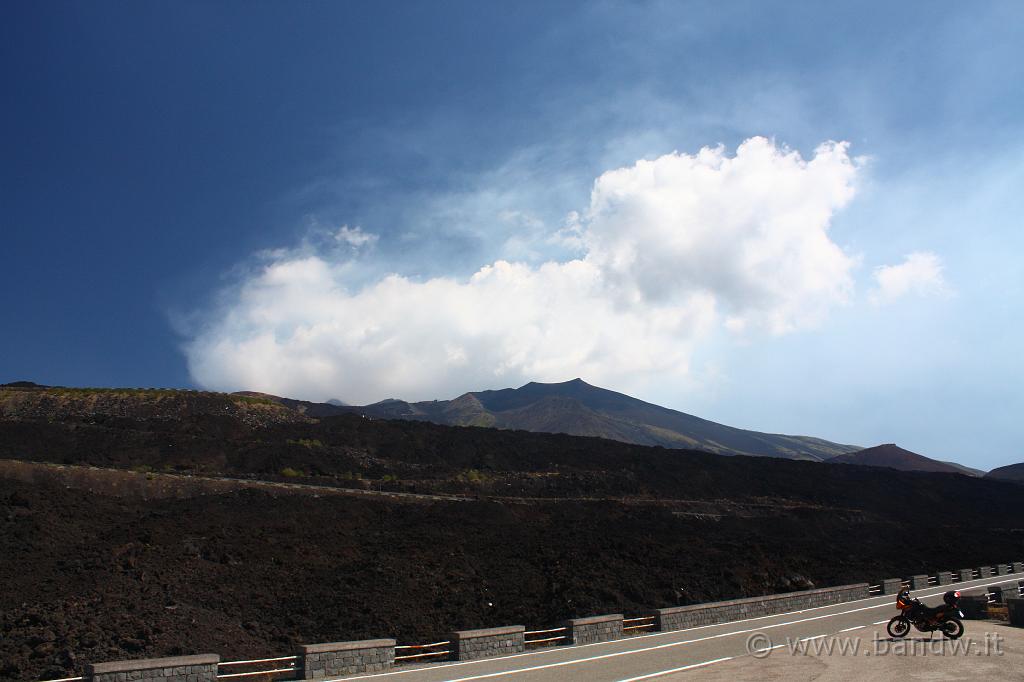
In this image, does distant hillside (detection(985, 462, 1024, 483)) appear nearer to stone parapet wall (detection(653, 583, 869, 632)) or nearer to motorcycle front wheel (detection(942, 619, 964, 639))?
stone parapet wall (detection(653, 583, 869, 632))

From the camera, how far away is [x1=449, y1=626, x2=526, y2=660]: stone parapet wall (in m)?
14.9

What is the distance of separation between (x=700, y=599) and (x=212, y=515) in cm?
2334

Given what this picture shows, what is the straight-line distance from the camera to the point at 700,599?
27203 millimetres

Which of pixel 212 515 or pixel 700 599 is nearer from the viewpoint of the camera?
pixel 700 599

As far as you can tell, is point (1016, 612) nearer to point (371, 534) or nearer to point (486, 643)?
point (486, 643)

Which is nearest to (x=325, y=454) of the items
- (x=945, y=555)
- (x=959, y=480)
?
(x=945, y=555)

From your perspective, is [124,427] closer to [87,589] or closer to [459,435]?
[459,435]

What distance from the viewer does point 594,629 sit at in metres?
17.4

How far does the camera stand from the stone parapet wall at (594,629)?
16.9m

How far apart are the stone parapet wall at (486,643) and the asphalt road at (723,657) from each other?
0.31m

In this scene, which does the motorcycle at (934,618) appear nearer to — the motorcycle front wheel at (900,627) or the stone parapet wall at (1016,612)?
the motorcycle front wheel at (900,627)

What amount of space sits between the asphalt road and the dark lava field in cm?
647

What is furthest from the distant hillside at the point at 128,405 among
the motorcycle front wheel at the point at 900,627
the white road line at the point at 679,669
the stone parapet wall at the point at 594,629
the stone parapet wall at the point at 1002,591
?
the motorcycle front wheel at the point at 900,627

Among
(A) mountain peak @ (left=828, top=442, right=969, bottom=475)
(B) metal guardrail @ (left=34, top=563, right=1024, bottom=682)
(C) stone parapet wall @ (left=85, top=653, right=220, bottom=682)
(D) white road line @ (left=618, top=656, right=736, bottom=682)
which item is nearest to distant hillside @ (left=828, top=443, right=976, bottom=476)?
(A) mountain peak @ (left=828, top=442, right=969, bottom=475)
